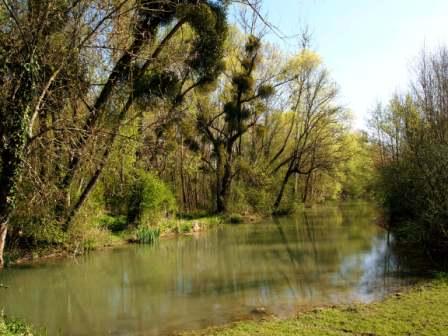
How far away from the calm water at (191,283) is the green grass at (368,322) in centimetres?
81

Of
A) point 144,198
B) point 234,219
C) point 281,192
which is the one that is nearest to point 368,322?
point 144,198

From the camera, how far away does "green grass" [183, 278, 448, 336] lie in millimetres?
6008

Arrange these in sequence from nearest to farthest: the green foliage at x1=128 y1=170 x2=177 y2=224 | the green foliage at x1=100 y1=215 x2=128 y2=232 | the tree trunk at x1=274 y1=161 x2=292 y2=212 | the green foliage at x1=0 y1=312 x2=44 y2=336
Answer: the green foliage at x1=0 y1=312 x2=44 y2=336 < the green foliage at x1=100 y1=215 x2=128 y2=232 < the green foliage at x1=128 y1=170 x2=177 y2=224 < the tree trunk at x1=274 y1=161 x2=292 y2=212

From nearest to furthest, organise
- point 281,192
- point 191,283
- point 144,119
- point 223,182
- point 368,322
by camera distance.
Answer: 1. point 368,322
2. point 191,283
3. point 144,119
4. point 223,182
5. point 281,192

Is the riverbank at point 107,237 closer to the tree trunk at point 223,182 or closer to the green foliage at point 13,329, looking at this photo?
the tree trunk at point 223,182

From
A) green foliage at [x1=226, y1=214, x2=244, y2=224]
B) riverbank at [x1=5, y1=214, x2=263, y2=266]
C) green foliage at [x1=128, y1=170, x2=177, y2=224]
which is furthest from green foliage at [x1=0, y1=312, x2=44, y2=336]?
green foliage at [x1=226, y1=214, x2=244, y2=224]

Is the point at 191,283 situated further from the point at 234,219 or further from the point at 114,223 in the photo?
the point at 234,219

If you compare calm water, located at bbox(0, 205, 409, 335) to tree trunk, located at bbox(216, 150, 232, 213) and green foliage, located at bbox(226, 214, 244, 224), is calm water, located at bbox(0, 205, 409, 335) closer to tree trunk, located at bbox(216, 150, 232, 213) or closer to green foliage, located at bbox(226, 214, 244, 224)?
Result: green foliage, located at bbox(226, 214, 244, 224)

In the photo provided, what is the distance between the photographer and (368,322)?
6.44 meters

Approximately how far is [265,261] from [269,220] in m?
13.5

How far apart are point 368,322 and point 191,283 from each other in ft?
16.7

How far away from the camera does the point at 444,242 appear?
36.2 feet

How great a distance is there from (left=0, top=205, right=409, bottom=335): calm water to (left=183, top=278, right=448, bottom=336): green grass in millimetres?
808

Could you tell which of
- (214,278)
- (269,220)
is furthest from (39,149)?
(269,220)
